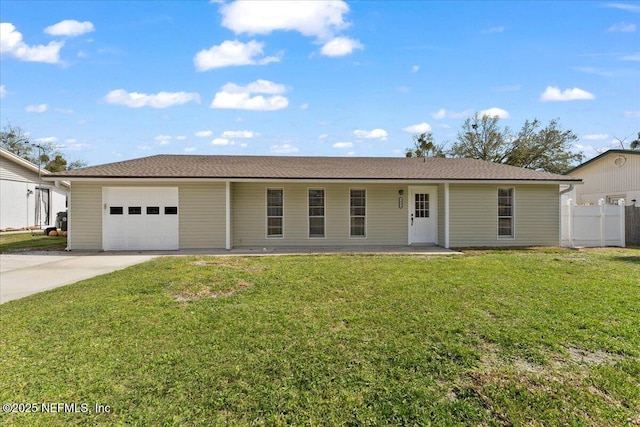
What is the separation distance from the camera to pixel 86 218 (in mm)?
12094

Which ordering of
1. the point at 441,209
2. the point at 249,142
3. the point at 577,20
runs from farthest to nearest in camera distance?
the point at 249,142
the point at 441,209
the point at 577,20

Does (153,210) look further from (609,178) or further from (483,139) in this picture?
(483,139)

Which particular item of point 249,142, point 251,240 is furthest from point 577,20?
point 249,142

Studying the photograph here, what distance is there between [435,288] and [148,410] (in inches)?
182

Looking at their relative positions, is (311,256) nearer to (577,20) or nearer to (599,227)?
(577,20)

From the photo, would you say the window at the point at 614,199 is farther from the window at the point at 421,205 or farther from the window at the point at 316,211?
the window at the point at 316,211

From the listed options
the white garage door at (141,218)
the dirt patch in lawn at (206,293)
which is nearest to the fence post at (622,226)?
the dirt patch in lawn at (206,293)

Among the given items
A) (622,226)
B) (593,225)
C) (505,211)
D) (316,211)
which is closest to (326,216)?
(316,211)

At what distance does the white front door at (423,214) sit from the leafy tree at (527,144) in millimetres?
21150

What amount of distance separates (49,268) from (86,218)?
3705mm

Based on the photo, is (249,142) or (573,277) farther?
(249,142)

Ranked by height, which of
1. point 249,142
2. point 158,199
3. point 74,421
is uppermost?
point 249,142

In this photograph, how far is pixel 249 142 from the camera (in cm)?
2516

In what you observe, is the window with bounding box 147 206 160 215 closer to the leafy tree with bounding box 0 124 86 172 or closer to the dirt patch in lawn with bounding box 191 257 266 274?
the dirt patch in lawn with bounding box 191 257 266 274
